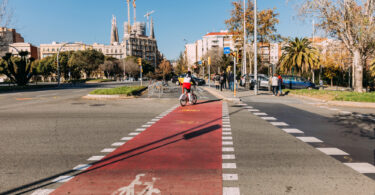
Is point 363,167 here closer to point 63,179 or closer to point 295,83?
point 63,179

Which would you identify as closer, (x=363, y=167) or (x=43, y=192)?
(x=43, y=192)

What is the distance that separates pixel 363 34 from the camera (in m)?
19.6

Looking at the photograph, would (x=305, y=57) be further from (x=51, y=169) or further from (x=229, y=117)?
(x=51, y=169)

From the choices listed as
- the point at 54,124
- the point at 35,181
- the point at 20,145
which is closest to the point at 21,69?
the point at 54,124

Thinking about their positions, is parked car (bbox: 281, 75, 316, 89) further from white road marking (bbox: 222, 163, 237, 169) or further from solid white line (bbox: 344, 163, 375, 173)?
white road marking (bbox: 222, 163, 237, 169)

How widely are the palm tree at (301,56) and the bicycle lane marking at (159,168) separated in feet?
134

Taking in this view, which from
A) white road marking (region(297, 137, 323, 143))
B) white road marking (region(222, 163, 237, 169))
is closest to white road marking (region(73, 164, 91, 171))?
white road marking (region(222, 163, 237, 169))

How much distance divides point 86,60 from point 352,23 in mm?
82401

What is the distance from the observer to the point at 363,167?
4.88m

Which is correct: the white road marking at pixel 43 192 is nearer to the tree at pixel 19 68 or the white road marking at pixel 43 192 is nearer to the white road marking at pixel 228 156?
the white road marking at pixel 228 156

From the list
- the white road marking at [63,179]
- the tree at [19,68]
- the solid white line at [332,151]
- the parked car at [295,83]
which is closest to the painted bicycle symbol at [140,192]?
the white road marking at [63,179]

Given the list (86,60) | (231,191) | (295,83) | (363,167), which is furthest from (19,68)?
(86,60)

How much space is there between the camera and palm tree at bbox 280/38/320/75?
44844mm

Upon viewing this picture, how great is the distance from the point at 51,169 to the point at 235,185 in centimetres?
291
